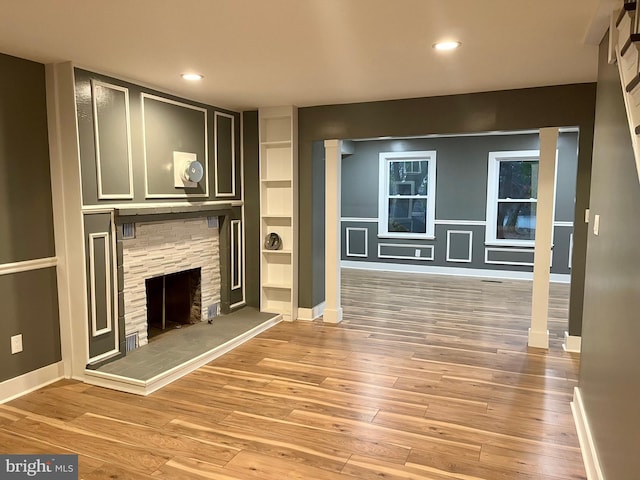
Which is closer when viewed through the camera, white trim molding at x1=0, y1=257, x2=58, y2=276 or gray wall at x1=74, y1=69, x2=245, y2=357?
white trim molding at x1=0, y1=257, x2=58, y2=276

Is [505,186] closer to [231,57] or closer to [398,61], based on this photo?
[398,61]

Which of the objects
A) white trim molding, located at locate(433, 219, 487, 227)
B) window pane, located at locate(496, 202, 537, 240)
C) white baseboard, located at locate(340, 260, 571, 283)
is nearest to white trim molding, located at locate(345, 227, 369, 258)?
white baseboard, located at locate(340, 260, 571, 283)

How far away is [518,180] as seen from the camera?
753 centimetres

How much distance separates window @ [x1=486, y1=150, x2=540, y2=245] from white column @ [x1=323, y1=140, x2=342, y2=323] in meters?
3.69

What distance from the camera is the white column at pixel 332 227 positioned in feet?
16.2

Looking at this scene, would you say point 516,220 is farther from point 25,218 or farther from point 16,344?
point 16,344

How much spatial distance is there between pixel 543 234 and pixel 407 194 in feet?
13.8

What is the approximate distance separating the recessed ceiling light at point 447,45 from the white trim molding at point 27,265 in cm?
309

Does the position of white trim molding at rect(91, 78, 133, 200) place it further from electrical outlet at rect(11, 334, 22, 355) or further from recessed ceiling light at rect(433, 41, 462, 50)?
recessed ceiling light at rect(433, 41, 462, 50)

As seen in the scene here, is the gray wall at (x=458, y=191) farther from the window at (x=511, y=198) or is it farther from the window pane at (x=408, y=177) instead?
the window pane at (x=408, y=177)

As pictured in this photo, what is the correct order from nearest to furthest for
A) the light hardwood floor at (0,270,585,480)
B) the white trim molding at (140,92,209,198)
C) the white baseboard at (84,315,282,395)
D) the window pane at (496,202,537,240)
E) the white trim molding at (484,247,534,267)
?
1. the light hardwood floor at (0,270,585,480)
2. the white baseboard at (84,315,282,395)
3. the white trim molding at (140,92,209,198)
4. the white trim molding at (484,247,534,267)
5. the window pane at (496,202,537,240)

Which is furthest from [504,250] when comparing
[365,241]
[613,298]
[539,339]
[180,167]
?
[613,298]

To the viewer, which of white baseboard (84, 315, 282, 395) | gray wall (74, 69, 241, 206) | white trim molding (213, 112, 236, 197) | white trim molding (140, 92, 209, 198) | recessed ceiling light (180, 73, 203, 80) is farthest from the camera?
white trim molding (213, 112, 236, 197)

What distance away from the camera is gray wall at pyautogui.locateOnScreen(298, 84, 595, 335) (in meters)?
3.96
